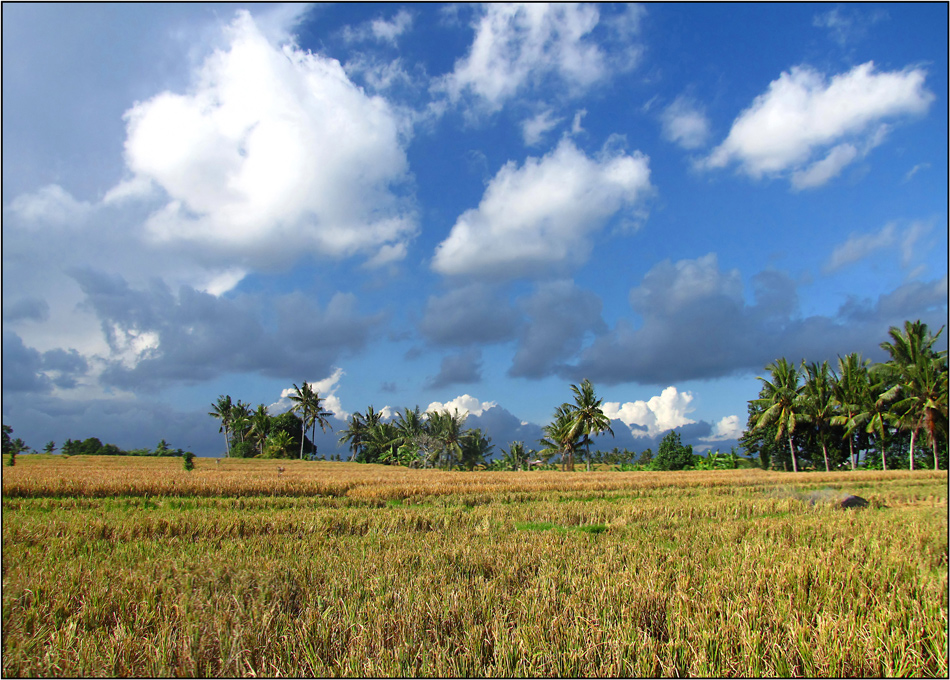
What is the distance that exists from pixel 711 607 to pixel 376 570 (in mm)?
3273

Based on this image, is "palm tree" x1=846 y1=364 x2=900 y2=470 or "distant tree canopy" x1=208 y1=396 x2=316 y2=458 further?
"distant tree canopy" x1=208 y1=396 x2=316 y2=458

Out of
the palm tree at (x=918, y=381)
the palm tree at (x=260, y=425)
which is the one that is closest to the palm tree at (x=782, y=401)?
the palm tree at (x=918, y=381)

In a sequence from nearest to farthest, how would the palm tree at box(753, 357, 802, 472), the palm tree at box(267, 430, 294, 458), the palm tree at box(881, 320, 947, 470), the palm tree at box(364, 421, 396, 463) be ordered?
1. the palm tree at box(881, 320, 947, 470)
2. the palm tree at box(753, 357, 802, 472)
3. the palm tree at box(267, 430, 294, 458)
4. the palm tree at box(364, 421, 396, 463)

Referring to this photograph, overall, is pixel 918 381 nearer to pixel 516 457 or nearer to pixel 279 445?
pixel 516 457

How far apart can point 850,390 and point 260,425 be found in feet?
222

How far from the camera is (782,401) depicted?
42.9 m

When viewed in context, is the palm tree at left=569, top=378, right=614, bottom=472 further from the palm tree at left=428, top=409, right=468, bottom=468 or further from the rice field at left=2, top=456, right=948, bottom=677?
the rice field at left=2, top=456, right=948, bottom=677

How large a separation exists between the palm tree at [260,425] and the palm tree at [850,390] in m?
65.6

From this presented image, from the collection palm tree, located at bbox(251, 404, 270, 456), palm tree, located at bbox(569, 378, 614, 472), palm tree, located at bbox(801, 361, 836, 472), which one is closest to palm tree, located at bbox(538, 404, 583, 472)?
palm tree, located at bbox(569, 378, 614, 472)

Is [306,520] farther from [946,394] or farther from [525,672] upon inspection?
[946,394]

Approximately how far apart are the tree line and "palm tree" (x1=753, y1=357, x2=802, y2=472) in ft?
0.27

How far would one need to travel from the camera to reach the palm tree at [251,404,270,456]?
2486 inches

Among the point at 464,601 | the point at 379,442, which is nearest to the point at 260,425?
the point at 379,442

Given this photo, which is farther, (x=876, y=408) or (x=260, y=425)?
(x=260, y=425)
